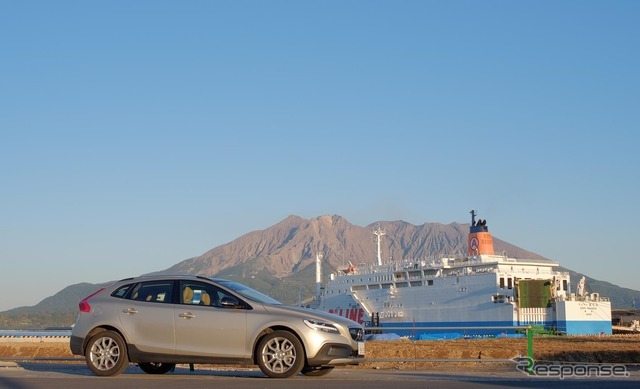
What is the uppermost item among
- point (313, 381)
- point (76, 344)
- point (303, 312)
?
point (303, 312)

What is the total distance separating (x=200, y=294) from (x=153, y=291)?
0.72m

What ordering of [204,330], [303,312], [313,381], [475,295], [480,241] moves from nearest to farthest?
[313,381]
[303,312]
[204,330]
[475,295]
[480,241]

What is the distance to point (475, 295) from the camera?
60.7m

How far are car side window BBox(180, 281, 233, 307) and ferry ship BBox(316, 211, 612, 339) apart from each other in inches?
1672

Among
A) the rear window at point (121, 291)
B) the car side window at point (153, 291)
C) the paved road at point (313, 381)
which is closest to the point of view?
the paved road at point (313, 381)

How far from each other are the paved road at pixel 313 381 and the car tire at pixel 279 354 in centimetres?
15

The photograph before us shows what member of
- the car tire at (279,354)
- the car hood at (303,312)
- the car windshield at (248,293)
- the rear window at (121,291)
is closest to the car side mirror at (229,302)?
the car windshield at (248,293)

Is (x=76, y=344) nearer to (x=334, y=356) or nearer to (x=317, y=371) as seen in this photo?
(x=317, y=371)

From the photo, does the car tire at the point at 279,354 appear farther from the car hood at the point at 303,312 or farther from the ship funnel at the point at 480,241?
the ship funnel at the point at 480,241

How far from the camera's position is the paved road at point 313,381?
973cm

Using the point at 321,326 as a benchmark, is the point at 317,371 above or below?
below

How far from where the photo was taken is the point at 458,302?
202 feet

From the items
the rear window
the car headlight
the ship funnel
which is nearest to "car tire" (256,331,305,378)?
the car headlight

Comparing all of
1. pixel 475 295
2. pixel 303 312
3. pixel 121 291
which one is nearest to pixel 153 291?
pixel 121 291
